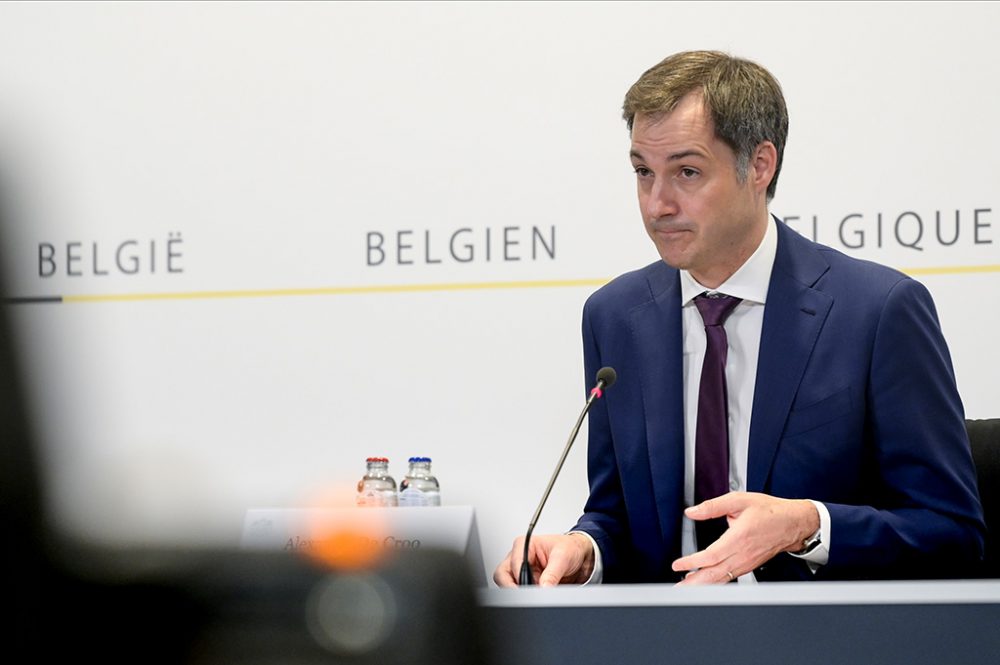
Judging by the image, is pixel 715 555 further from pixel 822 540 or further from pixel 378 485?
pixel 378 485

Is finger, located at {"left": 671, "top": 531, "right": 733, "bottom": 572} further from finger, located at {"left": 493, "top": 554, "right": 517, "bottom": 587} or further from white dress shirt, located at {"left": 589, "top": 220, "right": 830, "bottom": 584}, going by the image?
white dress shirt, located at {"left": 589, "top": 220, "right": 830, "bottom": 584}

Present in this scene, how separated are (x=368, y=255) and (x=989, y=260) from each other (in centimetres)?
151

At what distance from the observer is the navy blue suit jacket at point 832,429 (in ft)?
6.50

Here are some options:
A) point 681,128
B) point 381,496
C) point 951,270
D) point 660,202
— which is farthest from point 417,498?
point 951,270

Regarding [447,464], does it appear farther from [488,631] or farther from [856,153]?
[488,631]

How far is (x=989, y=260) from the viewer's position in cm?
297

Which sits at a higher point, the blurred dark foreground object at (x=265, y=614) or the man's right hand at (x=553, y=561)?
the blurred dark foreground object at (x=265, y=614)

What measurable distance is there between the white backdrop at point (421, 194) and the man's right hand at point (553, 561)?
45.7 inches

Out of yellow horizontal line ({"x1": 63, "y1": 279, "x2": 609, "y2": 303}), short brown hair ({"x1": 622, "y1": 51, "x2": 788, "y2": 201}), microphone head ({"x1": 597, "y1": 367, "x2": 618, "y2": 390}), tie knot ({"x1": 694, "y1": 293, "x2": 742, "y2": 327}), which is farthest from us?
yellow horizontal line ({"x1": 63, "y1": 279, "x2": 609, "y2": 303})

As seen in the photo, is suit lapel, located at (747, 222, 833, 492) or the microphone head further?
suit lapel, located at (747, 222, 833, 492)

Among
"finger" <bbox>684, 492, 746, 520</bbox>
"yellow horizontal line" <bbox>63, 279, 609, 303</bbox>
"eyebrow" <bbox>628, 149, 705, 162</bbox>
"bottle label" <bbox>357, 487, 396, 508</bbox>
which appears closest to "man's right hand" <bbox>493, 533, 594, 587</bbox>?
"finger" <bbox>684, 492, 746, 520</bbox>

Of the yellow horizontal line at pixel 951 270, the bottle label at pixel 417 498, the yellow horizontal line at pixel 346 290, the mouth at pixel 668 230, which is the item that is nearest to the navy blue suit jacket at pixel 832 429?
the mouth at pixel 668 230

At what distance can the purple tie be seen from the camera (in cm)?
213

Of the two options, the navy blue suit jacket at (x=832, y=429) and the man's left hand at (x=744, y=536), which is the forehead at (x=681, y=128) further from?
the man's left hand at (x=744, y=536)
